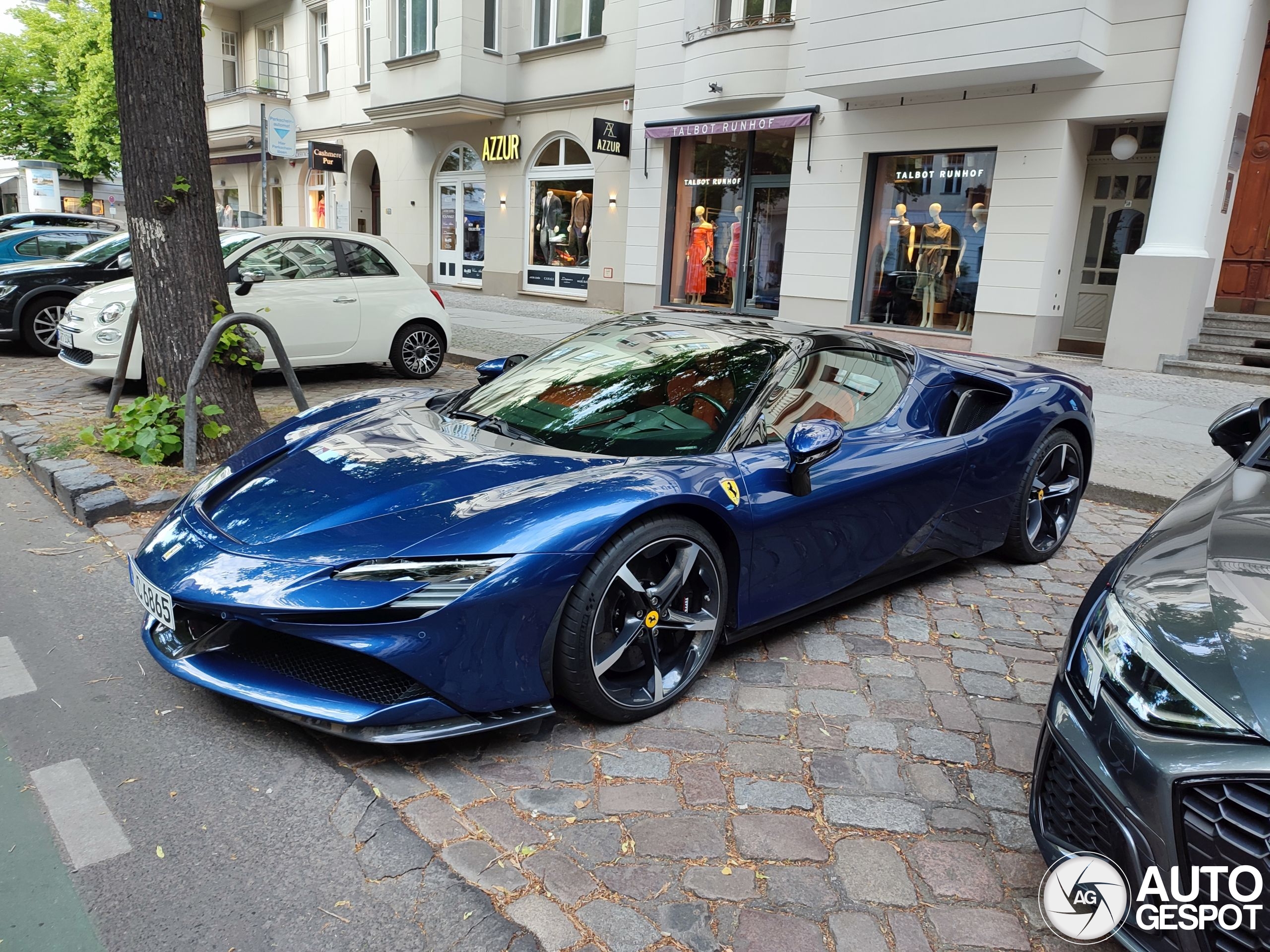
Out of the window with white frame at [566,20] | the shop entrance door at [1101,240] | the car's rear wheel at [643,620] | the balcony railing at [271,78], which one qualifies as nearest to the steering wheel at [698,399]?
the car's rear wheel at [643,620]

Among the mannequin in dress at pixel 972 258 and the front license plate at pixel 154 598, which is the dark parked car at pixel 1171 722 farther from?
the mannequin in dress at pixel 972 258

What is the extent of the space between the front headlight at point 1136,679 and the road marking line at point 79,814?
2.35 m

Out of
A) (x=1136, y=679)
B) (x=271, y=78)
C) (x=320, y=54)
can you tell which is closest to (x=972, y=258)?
(x=1136, y=679)

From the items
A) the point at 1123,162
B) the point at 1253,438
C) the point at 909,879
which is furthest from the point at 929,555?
the point at 1123,162

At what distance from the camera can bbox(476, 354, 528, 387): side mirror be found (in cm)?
425

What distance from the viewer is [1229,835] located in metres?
1.65

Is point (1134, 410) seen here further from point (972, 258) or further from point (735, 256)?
point (735, 256)

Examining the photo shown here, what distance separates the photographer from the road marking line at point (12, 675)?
305 centimetres

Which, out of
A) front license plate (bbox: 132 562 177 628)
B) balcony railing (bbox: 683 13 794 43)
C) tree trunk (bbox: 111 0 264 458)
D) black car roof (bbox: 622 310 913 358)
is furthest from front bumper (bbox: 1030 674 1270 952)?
balcony railing (bbox: 683 13 794 43)

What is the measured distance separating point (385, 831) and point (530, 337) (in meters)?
10.8

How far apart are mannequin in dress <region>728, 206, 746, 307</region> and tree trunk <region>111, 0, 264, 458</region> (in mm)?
11058

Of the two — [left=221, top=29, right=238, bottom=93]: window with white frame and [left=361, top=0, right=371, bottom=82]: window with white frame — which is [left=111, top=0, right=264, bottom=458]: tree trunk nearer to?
[left=361, top=0, right=371, bottom=82]: window with white frame

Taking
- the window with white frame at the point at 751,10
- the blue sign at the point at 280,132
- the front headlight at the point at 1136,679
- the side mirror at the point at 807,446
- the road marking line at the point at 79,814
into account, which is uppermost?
the window with white frame at the point at 751,10

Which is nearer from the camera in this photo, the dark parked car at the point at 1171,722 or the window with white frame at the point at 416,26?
the dark parked car at the point at 1171,722
